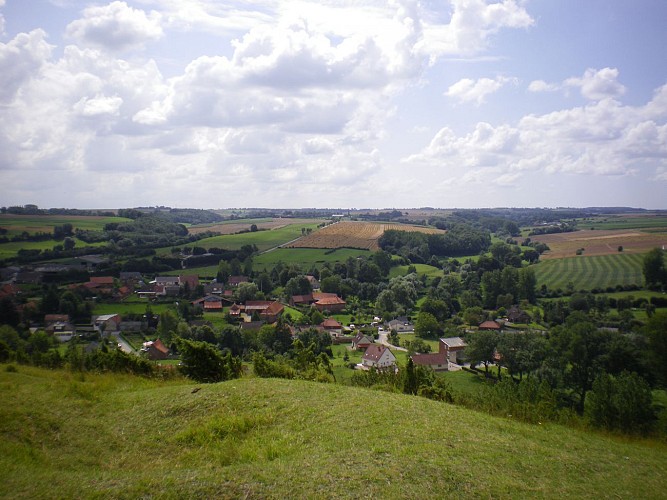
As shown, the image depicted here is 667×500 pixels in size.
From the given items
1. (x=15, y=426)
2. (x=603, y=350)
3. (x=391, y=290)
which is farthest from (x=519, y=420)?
(x=391, y=290)

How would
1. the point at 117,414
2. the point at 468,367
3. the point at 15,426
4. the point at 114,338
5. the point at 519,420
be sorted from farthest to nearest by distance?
the point at 468,367 → the point at 114,338 → the point at 519,420 → the point at 117,414 → the point at 15,426

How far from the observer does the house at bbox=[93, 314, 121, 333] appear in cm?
6506

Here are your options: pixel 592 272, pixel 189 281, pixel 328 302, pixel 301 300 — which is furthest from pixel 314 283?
pixel 592 272

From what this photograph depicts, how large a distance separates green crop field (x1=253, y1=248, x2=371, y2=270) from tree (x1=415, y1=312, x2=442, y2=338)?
43.8 m

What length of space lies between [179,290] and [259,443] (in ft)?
270

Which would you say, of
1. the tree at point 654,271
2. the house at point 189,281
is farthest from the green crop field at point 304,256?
the tree at point 654,271

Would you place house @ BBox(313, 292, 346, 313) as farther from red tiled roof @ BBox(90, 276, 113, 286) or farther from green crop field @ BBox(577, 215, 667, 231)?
green crop field @ BBox(577, 215, 667, 231)

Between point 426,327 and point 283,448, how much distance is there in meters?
69.0

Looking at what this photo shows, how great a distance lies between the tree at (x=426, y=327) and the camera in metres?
78.7

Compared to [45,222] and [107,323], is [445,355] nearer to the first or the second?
[107,323]

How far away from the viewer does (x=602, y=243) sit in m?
120

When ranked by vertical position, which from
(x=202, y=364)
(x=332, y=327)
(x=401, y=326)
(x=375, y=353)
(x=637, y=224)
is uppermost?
(x=637, y=224)

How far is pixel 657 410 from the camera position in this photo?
1678 inches

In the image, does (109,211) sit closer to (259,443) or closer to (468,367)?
(468,367)
